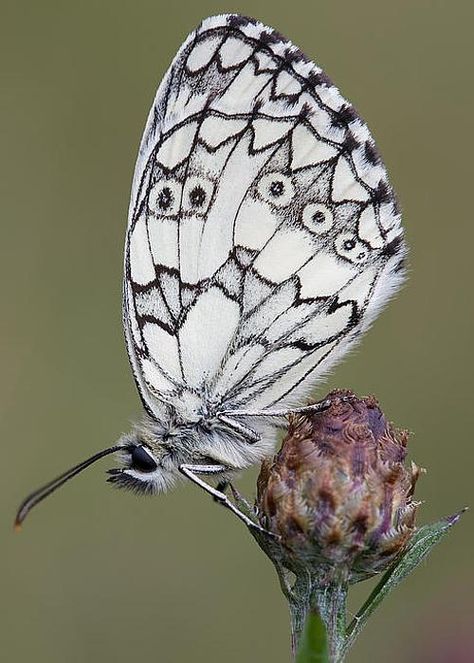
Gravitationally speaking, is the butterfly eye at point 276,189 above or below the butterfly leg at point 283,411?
above

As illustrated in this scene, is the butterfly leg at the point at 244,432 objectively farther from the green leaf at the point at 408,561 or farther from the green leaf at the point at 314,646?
the green leaf at the point at 314,646

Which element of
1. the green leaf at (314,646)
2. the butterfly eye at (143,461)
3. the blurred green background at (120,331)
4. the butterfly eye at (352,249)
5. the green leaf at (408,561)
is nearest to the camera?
the green leaf at (314,646)

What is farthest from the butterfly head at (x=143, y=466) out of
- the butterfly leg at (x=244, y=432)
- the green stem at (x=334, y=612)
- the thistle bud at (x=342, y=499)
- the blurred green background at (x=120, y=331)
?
the blurred green background at (x=120, y=331)

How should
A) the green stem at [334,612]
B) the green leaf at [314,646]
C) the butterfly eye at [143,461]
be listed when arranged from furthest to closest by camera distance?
the butterfly eye at [143,461]
the green stem at [334,612]
the green leaf at [314,646]


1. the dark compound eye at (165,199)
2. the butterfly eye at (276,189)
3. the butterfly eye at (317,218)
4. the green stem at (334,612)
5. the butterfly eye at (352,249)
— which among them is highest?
the dark compound eye at (165,199)

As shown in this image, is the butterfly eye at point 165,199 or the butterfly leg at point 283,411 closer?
the butterfly leg at point 283,411

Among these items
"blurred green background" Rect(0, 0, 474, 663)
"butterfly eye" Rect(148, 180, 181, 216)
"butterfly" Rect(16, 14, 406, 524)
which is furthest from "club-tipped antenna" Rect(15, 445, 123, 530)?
"blurred green background" Rect(0, 0, 474, 663)

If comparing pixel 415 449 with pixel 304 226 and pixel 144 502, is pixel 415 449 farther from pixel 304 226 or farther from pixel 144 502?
pixel 304 226

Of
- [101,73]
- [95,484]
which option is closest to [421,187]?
[101,73]
